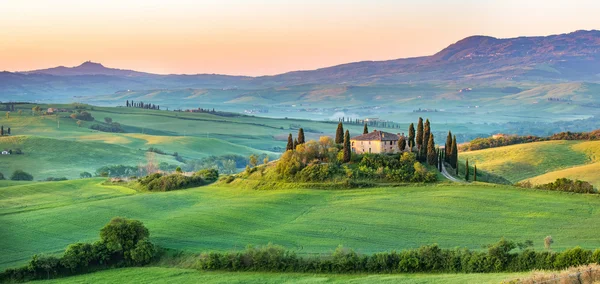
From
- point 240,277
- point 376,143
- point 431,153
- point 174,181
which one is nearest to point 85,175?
point 174,181

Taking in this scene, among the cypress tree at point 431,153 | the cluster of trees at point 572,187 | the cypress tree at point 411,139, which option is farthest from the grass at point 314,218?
the cypress tree at point 411,139

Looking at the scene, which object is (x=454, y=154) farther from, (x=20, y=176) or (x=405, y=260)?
(x=20, y=176)

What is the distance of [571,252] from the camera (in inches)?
1873

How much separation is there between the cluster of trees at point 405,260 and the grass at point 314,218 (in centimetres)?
397

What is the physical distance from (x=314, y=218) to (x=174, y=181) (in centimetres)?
3100

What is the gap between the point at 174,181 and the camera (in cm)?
9725

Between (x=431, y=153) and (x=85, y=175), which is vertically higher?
(x=431, y=153)

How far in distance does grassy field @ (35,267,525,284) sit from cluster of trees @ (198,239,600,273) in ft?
4.20

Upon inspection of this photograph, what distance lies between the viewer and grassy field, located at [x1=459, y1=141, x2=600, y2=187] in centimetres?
12056

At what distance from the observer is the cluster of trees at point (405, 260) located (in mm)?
49844

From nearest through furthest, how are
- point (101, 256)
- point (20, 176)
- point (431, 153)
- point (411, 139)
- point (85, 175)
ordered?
point (101, 256) → point (431, 153) → point (411, 139) → point (20, 176) → point (85, 175)

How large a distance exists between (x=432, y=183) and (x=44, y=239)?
44.8 m

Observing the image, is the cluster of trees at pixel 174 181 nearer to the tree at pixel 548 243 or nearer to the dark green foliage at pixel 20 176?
the dark green foliage at pixel 20 176

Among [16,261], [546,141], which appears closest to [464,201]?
[16,261]
